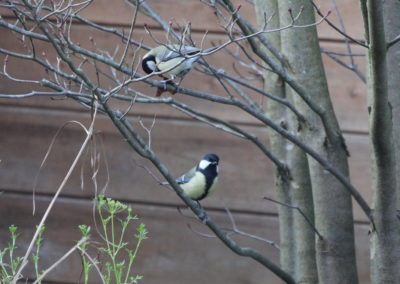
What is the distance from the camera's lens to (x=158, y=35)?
3830 millimetres

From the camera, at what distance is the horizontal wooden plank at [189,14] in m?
3.73

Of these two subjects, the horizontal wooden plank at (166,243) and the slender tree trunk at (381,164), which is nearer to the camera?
the slender tree trunk at (381,164)

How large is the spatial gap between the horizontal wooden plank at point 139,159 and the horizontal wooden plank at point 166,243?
7 cm

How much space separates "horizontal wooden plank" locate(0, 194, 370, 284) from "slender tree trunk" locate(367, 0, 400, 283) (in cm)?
154

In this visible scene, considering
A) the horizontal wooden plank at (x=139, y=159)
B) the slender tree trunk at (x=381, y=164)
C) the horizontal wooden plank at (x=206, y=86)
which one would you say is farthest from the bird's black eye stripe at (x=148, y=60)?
the slender tree trunk at (x=381, y=164)

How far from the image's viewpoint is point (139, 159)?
12.9 feet

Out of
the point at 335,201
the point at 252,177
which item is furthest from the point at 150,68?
the point at 335,201

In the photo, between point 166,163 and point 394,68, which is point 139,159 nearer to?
point 166,163

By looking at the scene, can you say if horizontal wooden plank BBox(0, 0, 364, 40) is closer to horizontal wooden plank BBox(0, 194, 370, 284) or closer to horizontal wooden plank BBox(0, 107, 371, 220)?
horizontal wooden plank BBox(0, 107, 371, 220)

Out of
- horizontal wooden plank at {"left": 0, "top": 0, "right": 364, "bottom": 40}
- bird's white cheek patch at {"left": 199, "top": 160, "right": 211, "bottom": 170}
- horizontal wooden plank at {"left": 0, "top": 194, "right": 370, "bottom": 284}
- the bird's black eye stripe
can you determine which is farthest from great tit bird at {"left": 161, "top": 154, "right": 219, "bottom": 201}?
horizontal wooden plank at {"left": 0, "top": 0, "right": 364, "bottom": 40}

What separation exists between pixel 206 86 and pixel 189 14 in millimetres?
372

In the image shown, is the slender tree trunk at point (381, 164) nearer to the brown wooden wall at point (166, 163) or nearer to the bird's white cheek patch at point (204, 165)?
the bird's white cheek patch at point (204, 165)

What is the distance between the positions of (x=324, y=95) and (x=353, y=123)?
123cm

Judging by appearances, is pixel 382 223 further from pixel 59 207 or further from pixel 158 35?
pixel 59 207
